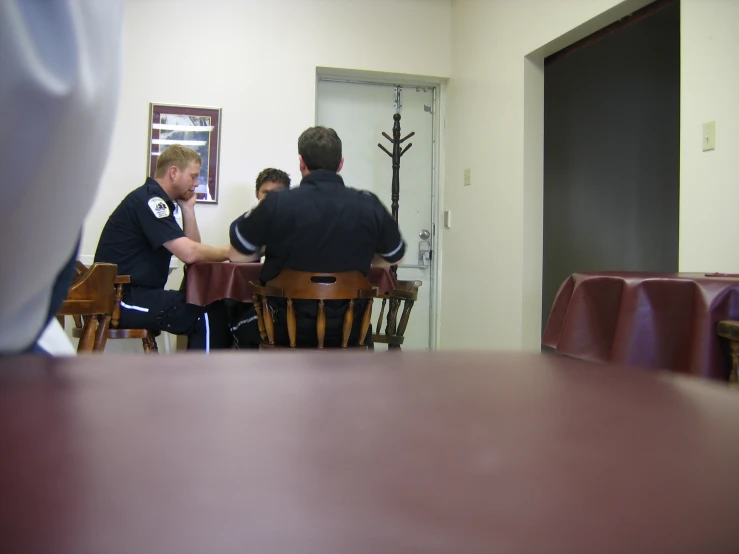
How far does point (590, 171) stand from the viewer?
4.00 meters

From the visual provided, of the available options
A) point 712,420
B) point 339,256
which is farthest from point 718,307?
point 712,420

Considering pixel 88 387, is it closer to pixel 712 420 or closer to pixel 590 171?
pixel 712 420

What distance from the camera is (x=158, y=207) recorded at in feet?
7.57

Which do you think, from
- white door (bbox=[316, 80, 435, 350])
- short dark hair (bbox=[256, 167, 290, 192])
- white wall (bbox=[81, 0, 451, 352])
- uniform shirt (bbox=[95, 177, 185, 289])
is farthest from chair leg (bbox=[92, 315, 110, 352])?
white door (bbox=[316, 80, 435, 350])

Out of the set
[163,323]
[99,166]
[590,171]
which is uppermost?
[590,171]

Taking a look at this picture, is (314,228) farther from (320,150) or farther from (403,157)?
(403,157)

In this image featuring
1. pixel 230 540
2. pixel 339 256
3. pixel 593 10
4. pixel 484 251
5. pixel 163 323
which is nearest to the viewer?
pixel 230 540

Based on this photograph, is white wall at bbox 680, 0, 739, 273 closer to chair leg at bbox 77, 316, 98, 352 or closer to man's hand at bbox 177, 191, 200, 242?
chair leg at bbox 77, 316, 98, 352

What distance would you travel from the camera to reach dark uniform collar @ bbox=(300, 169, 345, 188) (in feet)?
6.32

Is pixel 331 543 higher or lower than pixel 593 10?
lower

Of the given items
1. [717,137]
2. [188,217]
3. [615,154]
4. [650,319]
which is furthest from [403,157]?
[650,319]

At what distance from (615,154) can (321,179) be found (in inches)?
112

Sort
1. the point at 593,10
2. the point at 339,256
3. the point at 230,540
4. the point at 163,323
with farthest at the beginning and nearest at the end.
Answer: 1. the point at 593,10
2. the point at 163,323
3. the point at 339,256
4. the point at 230,540

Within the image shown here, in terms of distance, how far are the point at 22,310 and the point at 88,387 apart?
0.93 feet
